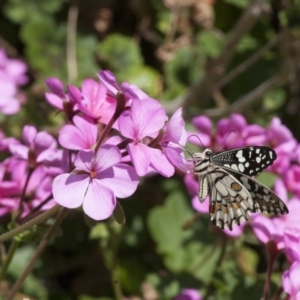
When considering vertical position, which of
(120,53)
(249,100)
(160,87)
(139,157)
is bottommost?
(160,87)

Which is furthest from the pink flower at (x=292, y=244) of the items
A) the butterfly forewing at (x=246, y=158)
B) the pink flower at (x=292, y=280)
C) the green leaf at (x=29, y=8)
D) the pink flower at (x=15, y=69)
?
the green leaf at (x=29, y=8)

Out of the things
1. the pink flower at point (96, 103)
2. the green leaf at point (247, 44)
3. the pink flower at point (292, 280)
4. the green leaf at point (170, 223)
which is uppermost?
the pink flower at point (96, 103)

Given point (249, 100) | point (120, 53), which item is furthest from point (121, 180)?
point (120, 53)

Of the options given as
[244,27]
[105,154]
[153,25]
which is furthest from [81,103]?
[153,25]

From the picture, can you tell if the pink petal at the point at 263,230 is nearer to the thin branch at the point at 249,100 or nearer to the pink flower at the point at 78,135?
the pink flower at the point at 78,135

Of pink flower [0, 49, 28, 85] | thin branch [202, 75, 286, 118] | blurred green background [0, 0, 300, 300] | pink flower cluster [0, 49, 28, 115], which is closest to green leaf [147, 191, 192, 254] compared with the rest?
blurred green background [0, 0, 300, 300]

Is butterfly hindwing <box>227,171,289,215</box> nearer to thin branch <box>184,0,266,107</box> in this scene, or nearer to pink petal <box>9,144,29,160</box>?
pink petal <box>9,144,29,160</box>

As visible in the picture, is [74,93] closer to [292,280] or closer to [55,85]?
[55,85]
